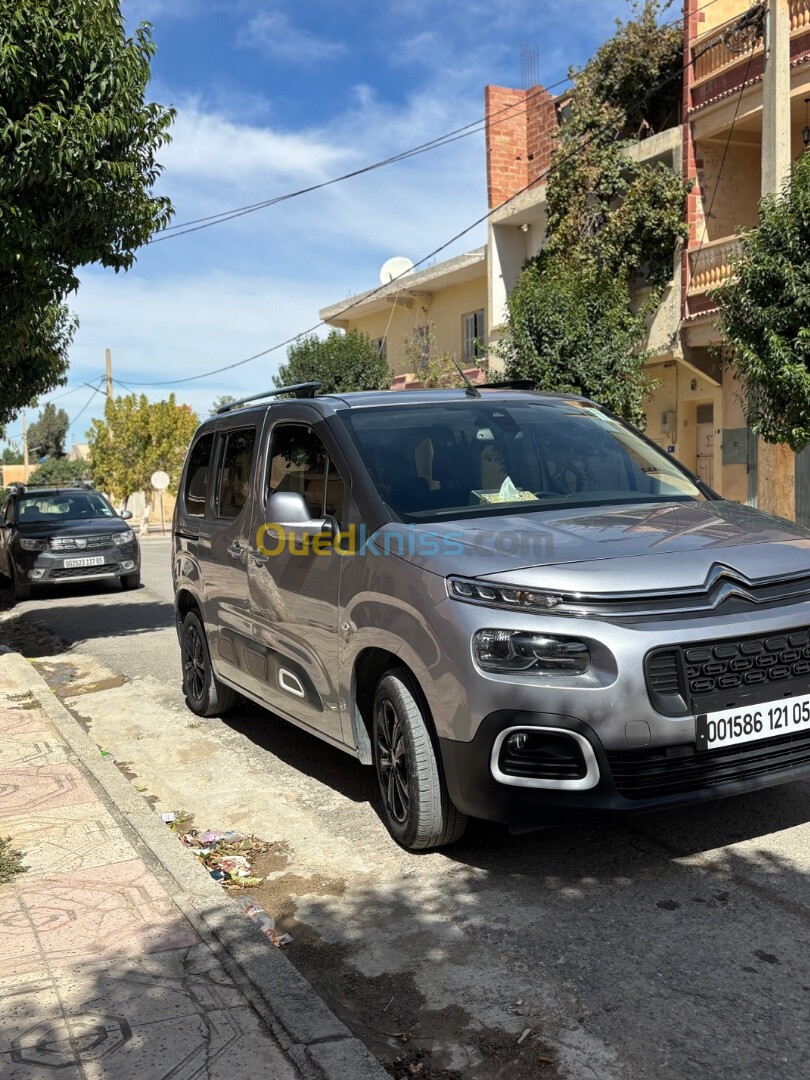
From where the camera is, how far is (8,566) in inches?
621

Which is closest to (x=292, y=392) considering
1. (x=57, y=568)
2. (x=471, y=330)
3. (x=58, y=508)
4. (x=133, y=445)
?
(x=57, y=568)

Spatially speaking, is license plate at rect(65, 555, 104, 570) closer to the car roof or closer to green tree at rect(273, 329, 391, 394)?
the car roof

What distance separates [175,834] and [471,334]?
25.9 m

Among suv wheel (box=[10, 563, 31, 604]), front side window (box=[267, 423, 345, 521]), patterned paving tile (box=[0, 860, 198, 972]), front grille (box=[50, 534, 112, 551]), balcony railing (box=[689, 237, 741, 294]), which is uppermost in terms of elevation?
balcony railing (box=[689, 237, 741, 294])

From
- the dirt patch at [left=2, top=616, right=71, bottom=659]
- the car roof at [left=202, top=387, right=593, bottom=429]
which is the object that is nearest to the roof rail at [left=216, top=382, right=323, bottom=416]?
the car roof at [left=202, top=387, right=593, bottom=429]

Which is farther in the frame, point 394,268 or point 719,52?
point 394,268

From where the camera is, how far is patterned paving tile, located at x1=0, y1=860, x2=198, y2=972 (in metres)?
3.47

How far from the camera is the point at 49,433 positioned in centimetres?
9562

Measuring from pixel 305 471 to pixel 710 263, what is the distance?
15.3m

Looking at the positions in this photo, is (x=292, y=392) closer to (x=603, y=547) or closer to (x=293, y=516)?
(x=293, y=516)

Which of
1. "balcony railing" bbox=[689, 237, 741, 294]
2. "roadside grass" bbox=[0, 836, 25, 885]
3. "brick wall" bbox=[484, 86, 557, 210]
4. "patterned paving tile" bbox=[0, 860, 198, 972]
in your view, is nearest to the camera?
"patterned paving tile" bbox=[0, 860, 198, 972]

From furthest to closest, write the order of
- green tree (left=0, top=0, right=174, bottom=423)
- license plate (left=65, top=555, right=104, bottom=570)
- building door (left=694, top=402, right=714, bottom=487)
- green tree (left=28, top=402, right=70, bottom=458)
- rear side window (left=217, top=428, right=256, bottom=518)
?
1. green tree (left=28, top=402, right=70, bottom=458)
2. building door (left=694, top=402, right=714, bottom=487)
3. license plate (left=65, top=555, right=104, bottom=570)
4. green tree (left=0, top=0, right=174, bottom=423)
5. rear side window (left=217, top=428, right=256, bottom=518)

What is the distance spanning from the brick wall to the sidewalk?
22.6 m

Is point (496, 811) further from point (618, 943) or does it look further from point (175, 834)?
point (175, 834)
